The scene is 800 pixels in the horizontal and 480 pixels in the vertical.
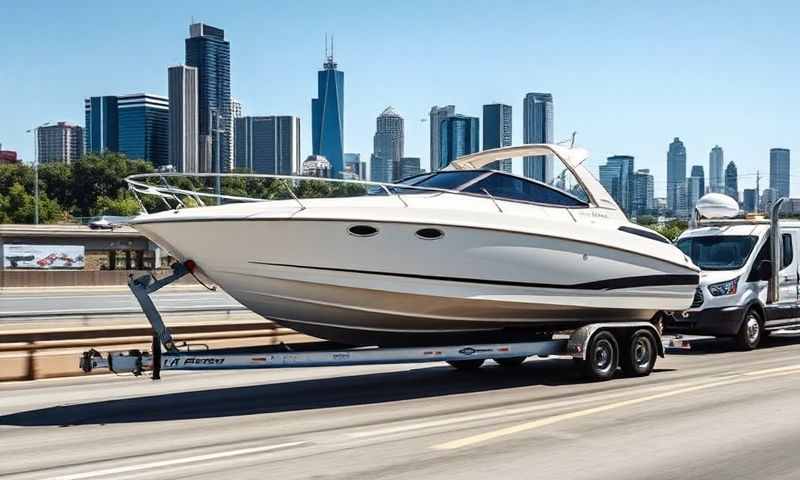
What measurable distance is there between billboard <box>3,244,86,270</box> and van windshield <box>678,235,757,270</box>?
47714mm

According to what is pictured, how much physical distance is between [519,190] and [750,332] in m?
7.03

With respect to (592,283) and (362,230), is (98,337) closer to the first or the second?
(362,230)

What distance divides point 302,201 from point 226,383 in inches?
140

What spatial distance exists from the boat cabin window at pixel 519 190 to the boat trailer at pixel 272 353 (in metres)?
1.75

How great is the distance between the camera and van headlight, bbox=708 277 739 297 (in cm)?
1647

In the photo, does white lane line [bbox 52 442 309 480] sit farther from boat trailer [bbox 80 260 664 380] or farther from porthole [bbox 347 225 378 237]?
porthole [bbox 347 225 378 237]

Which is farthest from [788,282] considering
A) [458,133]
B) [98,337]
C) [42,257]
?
[42,257]

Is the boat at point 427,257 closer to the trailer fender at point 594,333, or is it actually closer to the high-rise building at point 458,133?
the trailer fender at point 594,333

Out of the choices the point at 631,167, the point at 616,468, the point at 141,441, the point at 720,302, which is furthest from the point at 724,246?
the point at 631,167

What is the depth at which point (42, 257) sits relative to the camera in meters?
57.3

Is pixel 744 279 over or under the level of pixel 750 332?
over

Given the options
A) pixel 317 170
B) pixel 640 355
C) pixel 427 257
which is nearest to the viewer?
pixel 427 257

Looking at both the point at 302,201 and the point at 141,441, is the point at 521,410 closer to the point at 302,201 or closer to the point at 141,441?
the point at 302,201

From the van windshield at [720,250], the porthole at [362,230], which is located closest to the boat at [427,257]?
the porthole at [362,230]
